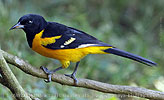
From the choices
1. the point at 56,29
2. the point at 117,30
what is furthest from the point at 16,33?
the point at 117,30

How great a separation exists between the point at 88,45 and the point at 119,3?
590 centimetres

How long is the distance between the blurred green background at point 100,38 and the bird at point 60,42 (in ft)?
2.93

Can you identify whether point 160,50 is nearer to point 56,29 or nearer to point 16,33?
point 16,33

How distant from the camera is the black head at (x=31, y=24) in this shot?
3.06 meters

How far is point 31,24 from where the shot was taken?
3.13 metres

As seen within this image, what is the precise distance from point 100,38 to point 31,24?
363 centimetres

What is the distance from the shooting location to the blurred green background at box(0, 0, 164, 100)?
182 inches

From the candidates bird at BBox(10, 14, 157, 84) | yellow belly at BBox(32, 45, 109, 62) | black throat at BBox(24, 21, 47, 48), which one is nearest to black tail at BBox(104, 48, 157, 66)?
bird at BBox(10, 14, 157, 84)

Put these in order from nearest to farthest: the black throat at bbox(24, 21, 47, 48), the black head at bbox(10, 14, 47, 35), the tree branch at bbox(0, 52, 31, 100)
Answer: the tree branch at bbox(0, 52, 31, 100) → the black head at bbox(10, 14, 47, 35) → the black throat at bbox(24, 21, 47, 48)

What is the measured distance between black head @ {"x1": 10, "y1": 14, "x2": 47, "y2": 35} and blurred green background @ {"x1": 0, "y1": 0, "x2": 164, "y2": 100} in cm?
87

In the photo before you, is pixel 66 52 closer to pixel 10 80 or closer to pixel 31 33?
pixel 31 33

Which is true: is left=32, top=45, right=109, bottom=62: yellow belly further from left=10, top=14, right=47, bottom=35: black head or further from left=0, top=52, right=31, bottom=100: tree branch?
left=0, top=52, right=31, bottom=100: tree branch

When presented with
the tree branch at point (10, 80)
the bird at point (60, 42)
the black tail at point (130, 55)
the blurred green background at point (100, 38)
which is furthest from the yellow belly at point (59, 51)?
the blurred green background at point (100, 38)

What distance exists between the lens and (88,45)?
3.27 meters
